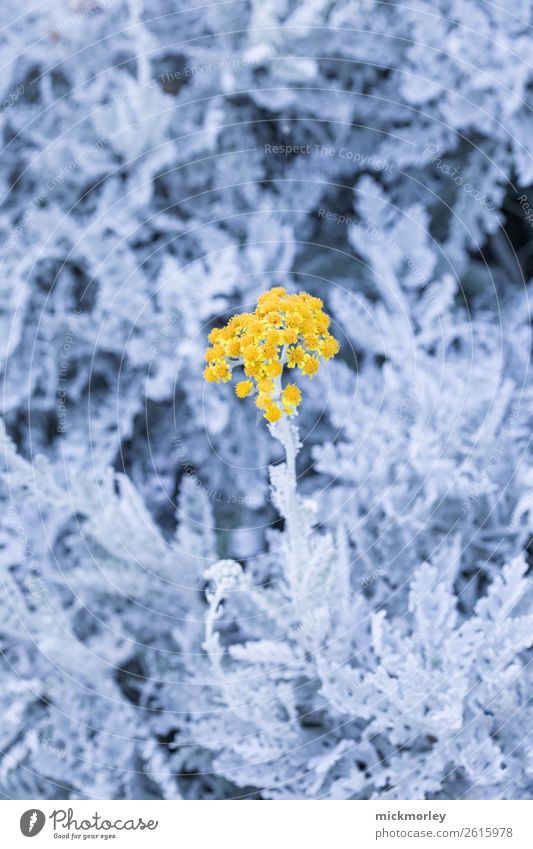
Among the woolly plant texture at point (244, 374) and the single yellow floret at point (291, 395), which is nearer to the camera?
the single yellow floret at point (291, 395)

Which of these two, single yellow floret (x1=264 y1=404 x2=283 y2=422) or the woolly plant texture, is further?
the woolly plant texture

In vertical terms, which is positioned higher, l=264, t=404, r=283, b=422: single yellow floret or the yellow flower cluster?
the yellow flower cluster

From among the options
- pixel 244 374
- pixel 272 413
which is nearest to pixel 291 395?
pixel 272 413

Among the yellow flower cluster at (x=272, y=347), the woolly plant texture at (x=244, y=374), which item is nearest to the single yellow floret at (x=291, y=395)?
the yellow flower cluster at (x=272, y=347)

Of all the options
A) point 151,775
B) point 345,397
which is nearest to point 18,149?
point 345,397

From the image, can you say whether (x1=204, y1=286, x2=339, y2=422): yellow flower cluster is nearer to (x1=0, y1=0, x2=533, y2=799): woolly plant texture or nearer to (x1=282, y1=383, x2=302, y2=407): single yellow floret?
(x1=282, y1=383, x2=302, y2=407): single yellow floret

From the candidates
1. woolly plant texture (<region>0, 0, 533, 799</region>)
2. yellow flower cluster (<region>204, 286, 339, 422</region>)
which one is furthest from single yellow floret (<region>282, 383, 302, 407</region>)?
woolly plant texture (<region>0, 0, 533, 799</region>)

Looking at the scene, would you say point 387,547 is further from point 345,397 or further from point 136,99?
point 136,99

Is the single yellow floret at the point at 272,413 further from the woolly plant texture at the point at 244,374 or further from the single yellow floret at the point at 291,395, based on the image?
the woolly plant texture at the point at 244,374
